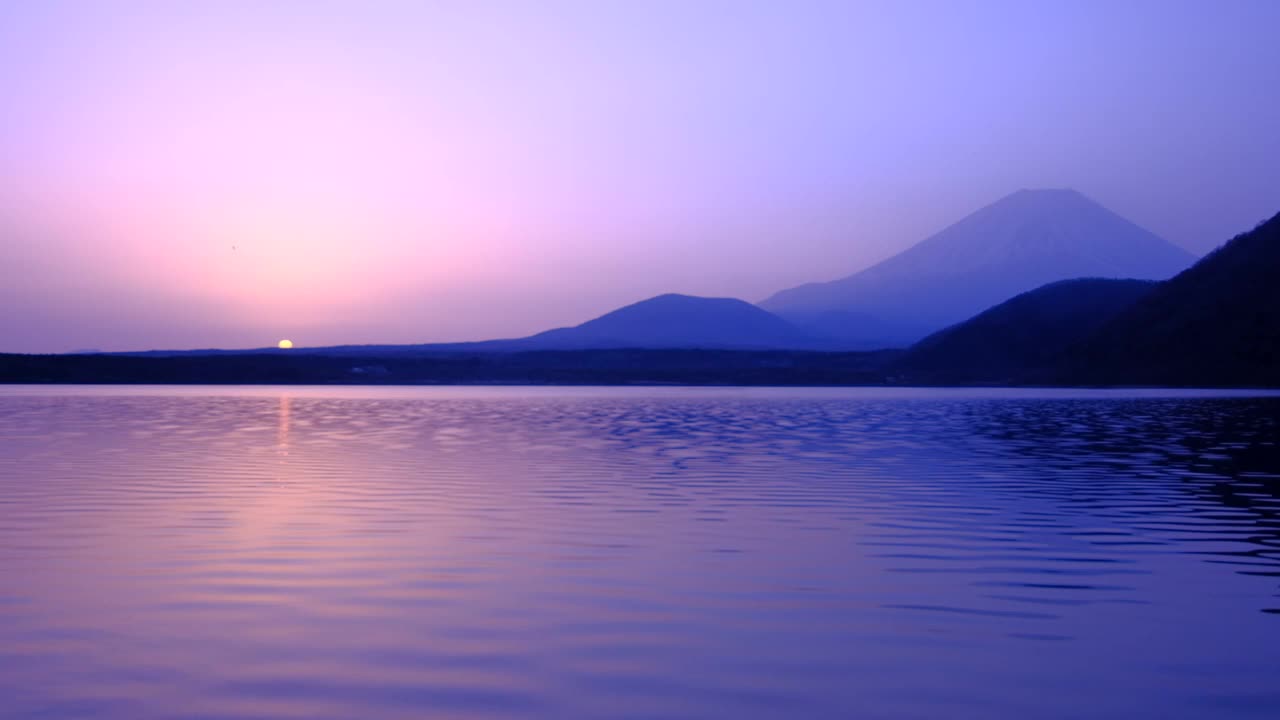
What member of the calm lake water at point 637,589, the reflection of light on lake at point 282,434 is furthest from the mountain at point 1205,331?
the calm lake water at point 637,589

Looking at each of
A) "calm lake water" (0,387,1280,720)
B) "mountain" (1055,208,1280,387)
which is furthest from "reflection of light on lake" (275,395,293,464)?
"mountain" (1055,208,1280,387)

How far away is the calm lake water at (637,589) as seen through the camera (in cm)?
1026

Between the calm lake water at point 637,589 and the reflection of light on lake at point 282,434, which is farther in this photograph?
the reflection of light on lake at point 282,434

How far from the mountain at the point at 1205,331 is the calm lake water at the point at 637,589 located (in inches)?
5316

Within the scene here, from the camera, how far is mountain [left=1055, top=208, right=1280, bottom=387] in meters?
156

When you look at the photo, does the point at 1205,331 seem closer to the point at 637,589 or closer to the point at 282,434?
the point at 282,434

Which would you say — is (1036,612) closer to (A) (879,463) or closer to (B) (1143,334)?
(A) (879,463)

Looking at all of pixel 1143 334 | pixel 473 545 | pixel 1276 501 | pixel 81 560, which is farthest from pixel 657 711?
pixel 1143 334

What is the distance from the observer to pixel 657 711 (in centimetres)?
970

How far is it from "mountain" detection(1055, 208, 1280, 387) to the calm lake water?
135026 millimetres

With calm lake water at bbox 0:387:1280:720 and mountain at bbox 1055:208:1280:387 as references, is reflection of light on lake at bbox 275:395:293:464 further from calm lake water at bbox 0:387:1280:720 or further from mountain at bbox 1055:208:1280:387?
mountain at bbox 1055:208:1280:387

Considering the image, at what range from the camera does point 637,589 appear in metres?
14.8

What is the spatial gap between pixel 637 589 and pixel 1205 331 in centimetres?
16626

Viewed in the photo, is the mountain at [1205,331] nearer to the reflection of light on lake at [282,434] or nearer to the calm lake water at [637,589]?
the reflection of light on lake at [282,434]
